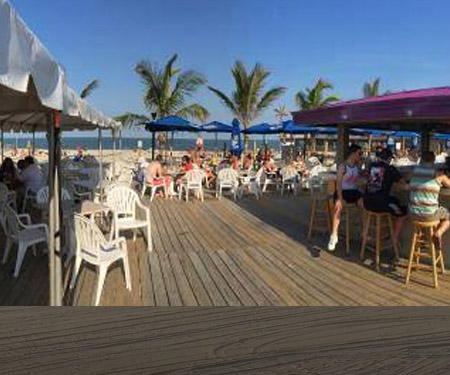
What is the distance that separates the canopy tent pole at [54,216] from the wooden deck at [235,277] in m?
0.70

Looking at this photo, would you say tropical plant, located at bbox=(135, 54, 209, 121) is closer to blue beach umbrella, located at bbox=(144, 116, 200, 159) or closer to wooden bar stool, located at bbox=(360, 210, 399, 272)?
blue beach umbrella, located at bbox=(144, 116, 200, 159)

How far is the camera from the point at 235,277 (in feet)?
18.4

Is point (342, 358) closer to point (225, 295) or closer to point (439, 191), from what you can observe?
point (225, 295)

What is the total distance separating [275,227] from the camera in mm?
8883

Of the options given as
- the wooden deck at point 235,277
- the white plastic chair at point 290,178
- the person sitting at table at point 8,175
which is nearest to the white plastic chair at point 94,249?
the wooden deck at point 235,277

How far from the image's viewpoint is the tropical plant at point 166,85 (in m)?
24.0

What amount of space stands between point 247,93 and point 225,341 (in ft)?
81.2

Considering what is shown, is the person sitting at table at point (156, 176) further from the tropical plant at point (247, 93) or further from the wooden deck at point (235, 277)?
the tropical plant at point (247, 93)

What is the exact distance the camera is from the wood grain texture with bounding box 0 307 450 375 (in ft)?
3.85

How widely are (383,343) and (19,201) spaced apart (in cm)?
923

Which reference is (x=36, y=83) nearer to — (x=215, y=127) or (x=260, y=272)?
(x=260, y=272)

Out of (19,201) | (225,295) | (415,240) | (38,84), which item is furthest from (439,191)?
(19,201)

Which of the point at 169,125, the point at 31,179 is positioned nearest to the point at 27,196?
the point at 31,179

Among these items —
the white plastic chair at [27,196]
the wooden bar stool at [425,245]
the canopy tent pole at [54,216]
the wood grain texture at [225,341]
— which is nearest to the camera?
the wood grain texture at [225,341]
